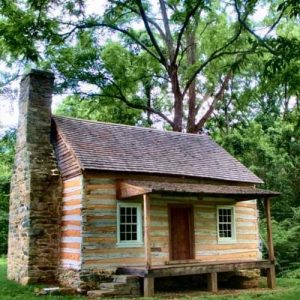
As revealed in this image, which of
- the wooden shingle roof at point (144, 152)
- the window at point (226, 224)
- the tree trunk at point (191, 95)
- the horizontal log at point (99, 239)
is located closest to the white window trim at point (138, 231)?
the horizontal log at point (99, 239)

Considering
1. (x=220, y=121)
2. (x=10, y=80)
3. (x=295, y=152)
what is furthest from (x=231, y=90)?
(x=10, y=80)

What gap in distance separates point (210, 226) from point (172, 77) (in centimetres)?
1064

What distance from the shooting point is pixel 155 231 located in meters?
15.1

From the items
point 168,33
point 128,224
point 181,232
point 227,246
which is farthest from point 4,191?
point 227,246

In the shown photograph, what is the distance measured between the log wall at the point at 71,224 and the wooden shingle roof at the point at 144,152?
1042mm

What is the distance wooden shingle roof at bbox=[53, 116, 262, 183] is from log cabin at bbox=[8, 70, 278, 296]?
0.05 metres

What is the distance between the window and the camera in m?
16.9

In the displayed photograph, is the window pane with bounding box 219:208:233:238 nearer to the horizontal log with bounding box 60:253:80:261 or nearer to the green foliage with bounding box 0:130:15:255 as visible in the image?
the horizontal log with bounding box 60:253:80:261

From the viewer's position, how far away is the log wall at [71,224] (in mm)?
13852

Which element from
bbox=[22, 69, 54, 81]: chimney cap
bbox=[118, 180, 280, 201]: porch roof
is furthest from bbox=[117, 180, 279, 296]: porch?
bbox=[22, 69, 54, 81]: chimney cap

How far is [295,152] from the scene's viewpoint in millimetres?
28578

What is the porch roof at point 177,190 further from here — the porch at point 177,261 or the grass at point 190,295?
the grass at point 190,295

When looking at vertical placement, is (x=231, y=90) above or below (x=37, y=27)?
above

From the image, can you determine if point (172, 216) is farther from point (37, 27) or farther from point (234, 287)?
point (37, 27)
